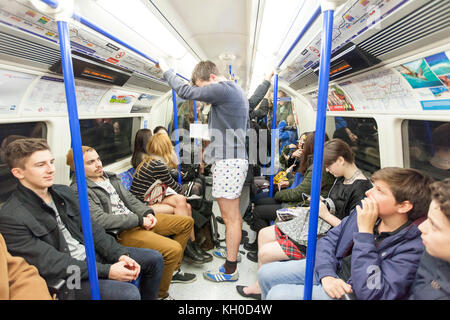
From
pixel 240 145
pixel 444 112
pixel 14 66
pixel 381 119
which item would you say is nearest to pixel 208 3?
pixel 240 145

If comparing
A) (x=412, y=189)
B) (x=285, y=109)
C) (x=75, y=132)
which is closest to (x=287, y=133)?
(x=285, y=109)

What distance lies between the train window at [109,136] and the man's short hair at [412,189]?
3.39m

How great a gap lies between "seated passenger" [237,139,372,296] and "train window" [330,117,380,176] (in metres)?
0.71

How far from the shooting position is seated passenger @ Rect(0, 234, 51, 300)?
1.30m

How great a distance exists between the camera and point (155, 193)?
2963 millimetres

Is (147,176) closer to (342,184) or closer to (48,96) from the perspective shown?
(48,96)

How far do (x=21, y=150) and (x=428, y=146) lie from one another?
122 inches

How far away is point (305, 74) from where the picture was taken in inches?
146

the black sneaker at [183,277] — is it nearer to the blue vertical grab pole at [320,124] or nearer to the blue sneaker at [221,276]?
the blue sneaker at [221,276]

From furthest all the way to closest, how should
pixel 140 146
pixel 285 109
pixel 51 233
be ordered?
pixel 285 109 < pixel 140 146 < pixel 51 233

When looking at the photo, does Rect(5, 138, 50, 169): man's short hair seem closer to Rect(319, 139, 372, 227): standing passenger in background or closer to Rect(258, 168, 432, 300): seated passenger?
Rect(258, 168, 432, 300): seated passenger

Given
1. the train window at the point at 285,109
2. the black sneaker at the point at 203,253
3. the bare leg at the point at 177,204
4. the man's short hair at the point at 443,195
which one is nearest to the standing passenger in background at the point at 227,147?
the black sneaker at the point at 203,253

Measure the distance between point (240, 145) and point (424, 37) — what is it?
5.21 ft
